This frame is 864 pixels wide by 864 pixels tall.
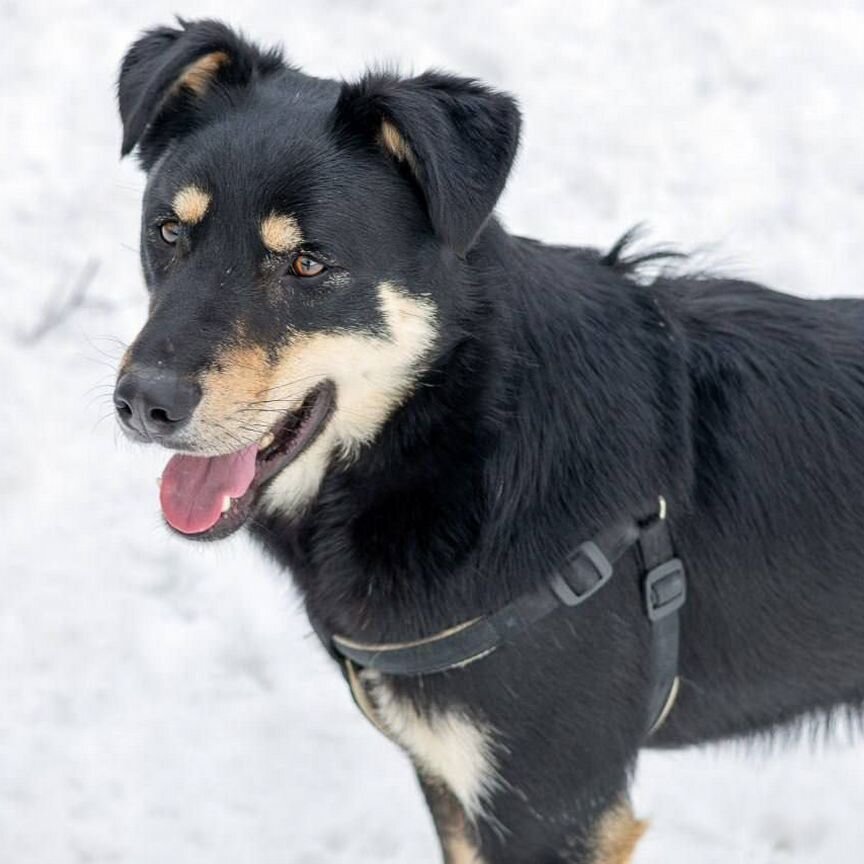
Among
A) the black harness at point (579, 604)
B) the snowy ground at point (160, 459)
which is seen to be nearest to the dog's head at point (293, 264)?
the black harness at point (579, 604)

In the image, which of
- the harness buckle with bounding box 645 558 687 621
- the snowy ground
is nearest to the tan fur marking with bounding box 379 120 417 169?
the harness buckle with bounding box 645 558 687 621

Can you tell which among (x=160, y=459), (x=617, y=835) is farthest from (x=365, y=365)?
(x=160, y=459)

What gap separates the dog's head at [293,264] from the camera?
9.04ft

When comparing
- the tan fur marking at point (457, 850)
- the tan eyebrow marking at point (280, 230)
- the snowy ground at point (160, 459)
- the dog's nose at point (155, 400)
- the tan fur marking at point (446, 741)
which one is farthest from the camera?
the snowy ground at point (160, 459)

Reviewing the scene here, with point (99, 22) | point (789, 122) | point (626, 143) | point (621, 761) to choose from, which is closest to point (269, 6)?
point (99, 22)

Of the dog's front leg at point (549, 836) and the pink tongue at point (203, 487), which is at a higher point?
the pink tongue at point (203, 487)

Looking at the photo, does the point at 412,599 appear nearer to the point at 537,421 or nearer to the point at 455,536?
the point at 455,536

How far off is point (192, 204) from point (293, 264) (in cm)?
26

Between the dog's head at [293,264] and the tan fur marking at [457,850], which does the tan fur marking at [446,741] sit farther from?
the dog's head at [293,264]

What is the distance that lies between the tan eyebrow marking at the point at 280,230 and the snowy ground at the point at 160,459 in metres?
1.29

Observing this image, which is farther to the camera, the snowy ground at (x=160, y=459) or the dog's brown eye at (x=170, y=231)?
the snowy ground at (x=160, y=459)

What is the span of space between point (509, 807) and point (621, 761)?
0.94 feet

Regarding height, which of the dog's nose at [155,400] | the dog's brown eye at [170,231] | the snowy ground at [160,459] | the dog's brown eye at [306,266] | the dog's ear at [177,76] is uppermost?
the dog's ear at [177,76]

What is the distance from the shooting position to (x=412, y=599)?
3012 mm
